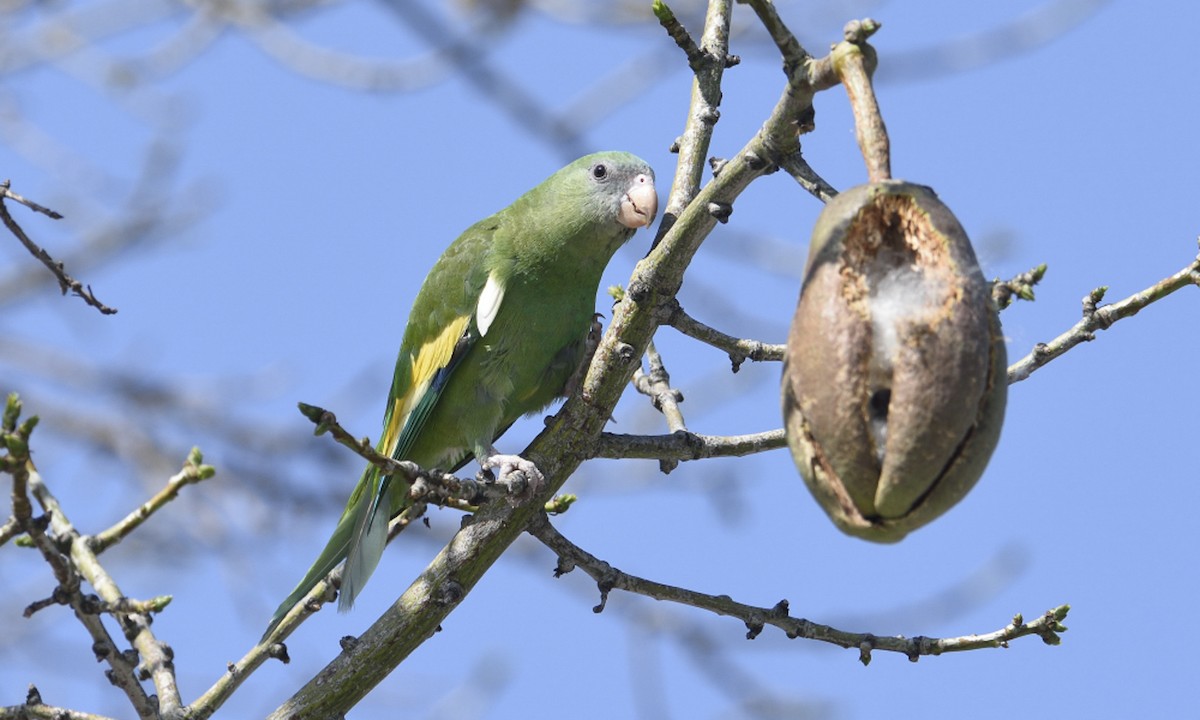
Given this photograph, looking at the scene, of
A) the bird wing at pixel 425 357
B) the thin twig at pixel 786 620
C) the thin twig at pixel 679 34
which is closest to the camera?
the thin twig at pixel 679 34

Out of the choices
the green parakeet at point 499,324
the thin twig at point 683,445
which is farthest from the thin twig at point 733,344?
the green parakeet at point 499,324

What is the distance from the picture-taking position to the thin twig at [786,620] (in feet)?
10.7

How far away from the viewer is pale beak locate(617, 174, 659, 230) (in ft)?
15.5

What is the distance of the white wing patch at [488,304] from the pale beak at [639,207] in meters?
0.57

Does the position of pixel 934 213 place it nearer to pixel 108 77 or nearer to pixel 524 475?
pixel 524 475

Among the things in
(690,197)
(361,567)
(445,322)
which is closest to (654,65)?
(445,322)

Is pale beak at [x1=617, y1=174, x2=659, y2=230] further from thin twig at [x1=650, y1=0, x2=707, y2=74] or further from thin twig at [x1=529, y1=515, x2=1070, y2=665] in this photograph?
thin twig at [x1=529, y1=515, x2=1070, y2=665]

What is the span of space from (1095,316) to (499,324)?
2141 millimetres

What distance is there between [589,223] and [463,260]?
1.67 feet

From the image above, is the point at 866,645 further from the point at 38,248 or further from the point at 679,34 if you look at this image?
the point at 38,248

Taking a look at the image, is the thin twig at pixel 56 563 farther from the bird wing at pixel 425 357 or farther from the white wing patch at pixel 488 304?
the white wing patch at pixel 488 304

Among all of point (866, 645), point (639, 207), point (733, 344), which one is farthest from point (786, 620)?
point (639, 207)

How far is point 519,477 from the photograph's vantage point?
3146 millimetres

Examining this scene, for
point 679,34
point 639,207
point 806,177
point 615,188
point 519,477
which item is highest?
point 615,188
